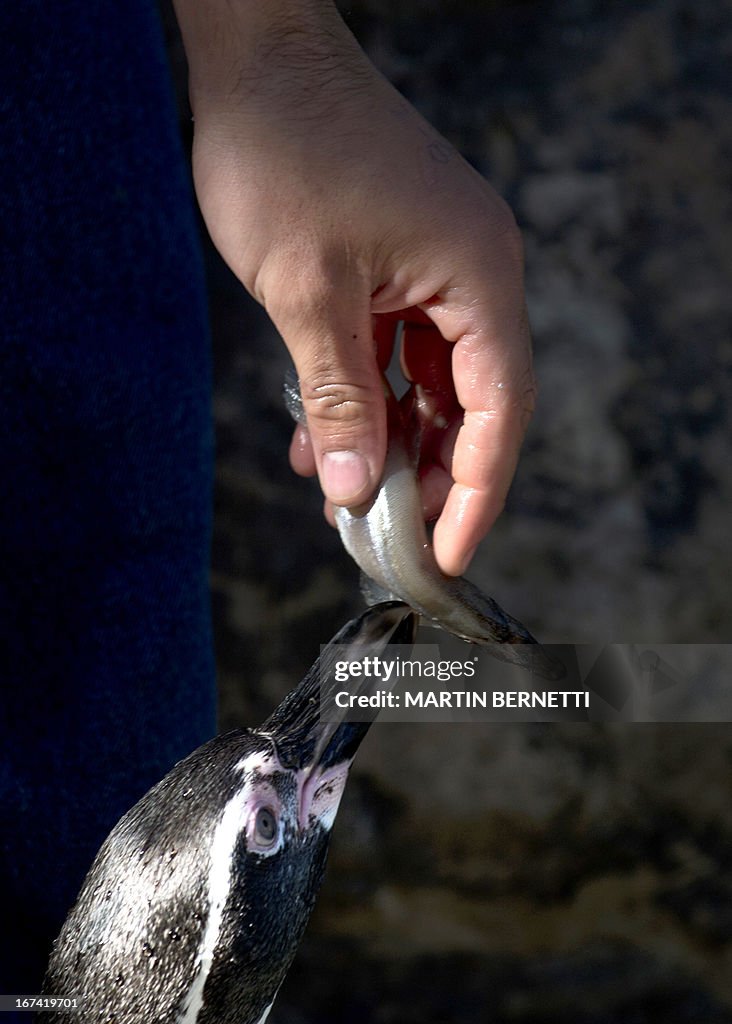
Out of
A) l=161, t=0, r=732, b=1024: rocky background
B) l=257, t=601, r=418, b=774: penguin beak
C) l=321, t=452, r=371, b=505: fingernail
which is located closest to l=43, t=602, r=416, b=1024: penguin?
l=257, t=601, r=418, b=774: penguin beak

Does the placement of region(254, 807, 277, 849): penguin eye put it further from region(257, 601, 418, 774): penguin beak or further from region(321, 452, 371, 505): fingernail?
region(321, 452, 371, 505): fingernail

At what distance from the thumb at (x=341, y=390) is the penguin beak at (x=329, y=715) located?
0.36ft

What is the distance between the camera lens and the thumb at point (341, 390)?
32.0 inches

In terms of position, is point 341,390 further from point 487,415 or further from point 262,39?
point 262,39

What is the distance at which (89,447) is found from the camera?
0.96 m

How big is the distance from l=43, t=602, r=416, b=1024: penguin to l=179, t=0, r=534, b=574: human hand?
→ 18 cm

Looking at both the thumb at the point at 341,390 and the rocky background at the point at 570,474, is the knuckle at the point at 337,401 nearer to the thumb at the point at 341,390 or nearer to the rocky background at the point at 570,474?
the thumb at the point at 341,390

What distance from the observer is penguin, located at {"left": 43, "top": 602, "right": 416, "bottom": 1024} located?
0.78m

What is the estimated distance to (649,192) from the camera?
1.85 meters

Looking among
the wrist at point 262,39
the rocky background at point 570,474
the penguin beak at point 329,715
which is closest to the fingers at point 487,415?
the penguin beak at point 329,715

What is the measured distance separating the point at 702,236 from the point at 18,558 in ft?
4.50

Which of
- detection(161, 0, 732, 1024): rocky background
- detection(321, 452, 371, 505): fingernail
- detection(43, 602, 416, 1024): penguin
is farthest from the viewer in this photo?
detection(161, 0, 732, 1024): rocky background

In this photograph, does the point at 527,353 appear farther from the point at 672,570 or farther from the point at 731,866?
the point at 731,866

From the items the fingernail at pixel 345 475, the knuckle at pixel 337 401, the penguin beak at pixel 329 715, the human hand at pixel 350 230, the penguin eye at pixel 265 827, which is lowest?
the penguin eye at pixel 265 827
